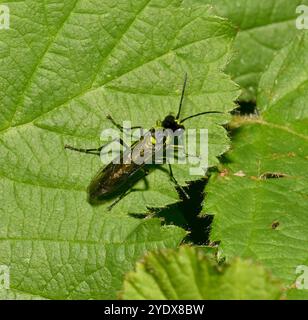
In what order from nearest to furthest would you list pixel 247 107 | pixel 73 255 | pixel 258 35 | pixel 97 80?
pixel 73 255
pixel 97 80
pixel 247 107
pixel 258 35

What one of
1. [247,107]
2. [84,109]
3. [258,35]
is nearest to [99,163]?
[84,109]

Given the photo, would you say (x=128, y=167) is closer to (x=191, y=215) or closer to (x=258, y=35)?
(x=191, y=215)

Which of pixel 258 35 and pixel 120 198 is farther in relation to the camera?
pixel 258 35

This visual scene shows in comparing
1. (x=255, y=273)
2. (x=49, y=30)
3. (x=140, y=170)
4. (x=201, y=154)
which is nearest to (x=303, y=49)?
(x=201, y=154)

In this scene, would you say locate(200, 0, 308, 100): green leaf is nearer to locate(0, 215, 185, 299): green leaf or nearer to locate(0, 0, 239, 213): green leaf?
locate(0, 0, 239, 213): green leaf

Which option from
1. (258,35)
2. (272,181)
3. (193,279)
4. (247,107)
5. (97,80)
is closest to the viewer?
(193,279)

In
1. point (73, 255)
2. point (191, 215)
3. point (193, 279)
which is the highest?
point (191, 215)

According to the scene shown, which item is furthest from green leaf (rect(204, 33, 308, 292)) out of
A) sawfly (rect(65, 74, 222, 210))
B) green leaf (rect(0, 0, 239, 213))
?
sawfly (rect(65, 74, 222, 210))

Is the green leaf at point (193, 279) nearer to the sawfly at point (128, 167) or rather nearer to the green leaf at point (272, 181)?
the green leaf at point (272, 181)
